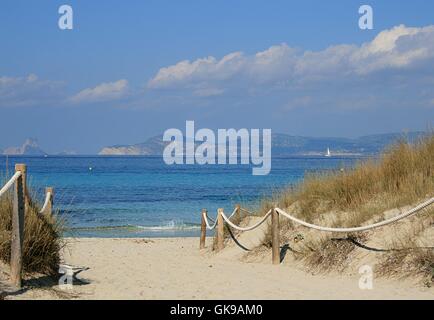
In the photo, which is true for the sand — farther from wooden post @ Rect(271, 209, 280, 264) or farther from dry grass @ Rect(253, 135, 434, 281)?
dry grass @ Rect(253, 135, 434, 281)

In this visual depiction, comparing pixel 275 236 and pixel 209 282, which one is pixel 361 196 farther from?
pixel 209 282

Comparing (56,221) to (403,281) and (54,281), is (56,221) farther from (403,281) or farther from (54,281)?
(403,281)

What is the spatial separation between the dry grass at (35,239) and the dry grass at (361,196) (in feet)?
14.2

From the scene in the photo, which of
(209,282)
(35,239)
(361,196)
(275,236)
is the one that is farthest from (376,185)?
(35,239)

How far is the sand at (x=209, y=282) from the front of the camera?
801cm

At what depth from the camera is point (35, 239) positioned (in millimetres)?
8453

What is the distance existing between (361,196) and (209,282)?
12.5 ft

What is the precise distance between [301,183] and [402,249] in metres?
5.20

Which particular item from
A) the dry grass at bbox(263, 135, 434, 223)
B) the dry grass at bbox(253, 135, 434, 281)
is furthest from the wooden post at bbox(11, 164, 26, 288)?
the dry grass at bbox(263, 135, 434, 223)

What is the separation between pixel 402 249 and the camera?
351 inches

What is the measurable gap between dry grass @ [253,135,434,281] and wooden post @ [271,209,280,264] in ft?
1.35

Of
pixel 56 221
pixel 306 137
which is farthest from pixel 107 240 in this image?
pixel 306 137

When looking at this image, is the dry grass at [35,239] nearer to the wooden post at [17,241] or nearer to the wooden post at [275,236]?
the wooden post at [17,241]

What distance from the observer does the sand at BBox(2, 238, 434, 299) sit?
8008 millimetres
